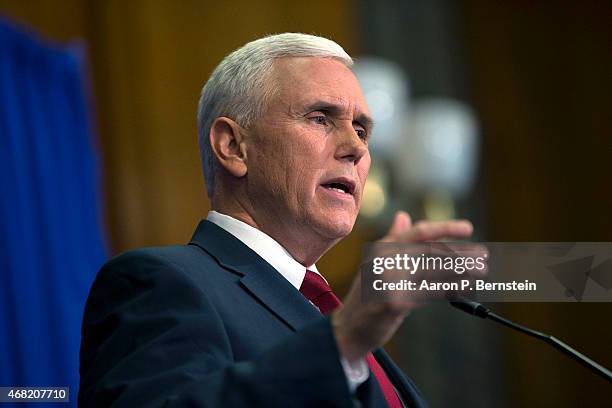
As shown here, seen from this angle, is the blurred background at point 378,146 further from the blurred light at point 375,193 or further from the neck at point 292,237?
the neck at point 292,237

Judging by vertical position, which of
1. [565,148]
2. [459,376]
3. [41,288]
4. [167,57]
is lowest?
[459,376]

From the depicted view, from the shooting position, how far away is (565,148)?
19.0ft

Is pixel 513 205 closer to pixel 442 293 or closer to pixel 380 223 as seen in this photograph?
pixel 380 223

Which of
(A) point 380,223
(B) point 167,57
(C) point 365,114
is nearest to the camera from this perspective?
(C) point 365,114

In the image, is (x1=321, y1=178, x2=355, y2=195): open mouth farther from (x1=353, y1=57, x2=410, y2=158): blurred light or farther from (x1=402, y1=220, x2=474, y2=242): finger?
(x1=353, y1=57, x2=410, y2=158): blurred light

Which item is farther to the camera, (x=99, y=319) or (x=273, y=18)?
(x=273, y=18)

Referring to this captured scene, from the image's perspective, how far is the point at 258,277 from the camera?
68.8 inches

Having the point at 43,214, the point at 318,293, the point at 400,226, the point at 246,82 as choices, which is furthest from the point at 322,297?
the point at 43,214

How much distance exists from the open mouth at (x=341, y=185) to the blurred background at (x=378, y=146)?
160cm

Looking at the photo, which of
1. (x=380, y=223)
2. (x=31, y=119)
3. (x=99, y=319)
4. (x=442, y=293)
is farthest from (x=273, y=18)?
(x=442, y=293)

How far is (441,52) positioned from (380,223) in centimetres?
136

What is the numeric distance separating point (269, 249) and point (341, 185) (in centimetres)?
Answer: 22

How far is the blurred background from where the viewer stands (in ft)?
10.8

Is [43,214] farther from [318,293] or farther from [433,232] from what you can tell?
[433,232]
